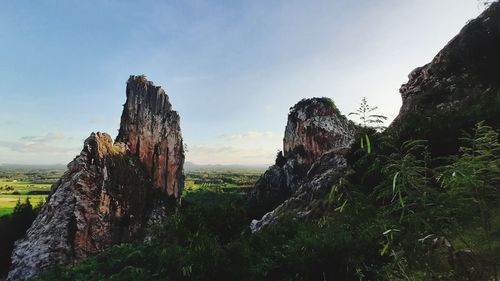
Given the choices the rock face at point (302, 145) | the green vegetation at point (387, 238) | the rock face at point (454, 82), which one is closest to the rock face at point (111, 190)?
the rock face at point (302, 145)

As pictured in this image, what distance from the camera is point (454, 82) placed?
2680cm

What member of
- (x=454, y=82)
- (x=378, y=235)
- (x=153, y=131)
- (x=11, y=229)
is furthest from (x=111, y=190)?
(x=378, y=235)

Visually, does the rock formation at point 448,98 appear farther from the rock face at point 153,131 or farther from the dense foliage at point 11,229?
the rock face at point 153,131

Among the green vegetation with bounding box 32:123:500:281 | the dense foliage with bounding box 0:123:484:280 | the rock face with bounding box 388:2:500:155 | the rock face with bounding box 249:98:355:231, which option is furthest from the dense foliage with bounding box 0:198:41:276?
the rock face with bounding box 388:2:500:155

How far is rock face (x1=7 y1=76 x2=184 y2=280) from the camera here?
4859 centimetres

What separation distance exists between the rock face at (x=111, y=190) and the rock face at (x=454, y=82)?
43.7 meters

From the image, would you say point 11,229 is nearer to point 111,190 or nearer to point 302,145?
point 111,190

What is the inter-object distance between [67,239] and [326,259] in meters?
47.7

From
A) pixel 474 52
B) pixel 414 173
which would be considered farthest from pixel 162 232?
pixel 474 52

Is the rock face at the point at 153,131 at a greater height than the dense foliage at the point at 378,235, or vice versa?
the rock face at the point at 153,131

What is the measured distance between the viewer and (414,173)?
4.79 metres

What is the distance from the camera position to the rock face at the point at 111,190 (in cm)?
4859

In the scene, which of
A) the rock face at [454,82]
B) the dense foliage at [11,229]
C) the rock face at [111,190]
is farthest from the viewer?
the dense foliage at [11,229]

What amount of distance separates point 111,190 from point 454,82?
52360mm
